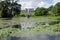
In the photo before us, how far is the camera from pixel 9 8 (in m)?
57.7

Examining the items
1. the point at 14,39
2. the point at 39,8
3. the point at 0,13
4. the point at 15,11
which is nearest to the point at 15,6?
the point at 15,11

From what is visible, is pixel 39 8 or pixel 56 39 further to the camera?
pixel 39 8

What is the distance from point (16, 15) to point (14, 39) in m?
44.2

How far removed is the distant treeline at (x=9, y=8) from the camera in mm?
55406

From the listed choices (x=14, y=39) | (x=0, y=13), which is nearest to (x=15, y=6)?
(x=0, y=13)

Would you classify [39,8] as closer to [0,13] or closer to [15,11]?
[15,11]

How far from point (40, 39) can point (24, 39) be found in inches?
49.6

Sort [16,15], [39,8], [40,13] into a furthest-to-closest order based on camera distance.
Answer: [39,8] < [40,13] < [16,15]

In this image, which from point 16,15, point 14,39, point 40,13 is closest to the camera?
point 14,39

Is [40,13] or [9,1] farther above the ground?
[9,1]

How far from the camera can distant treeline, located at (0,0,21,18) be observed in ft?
182

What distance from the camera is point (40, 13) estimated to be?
65688 mm

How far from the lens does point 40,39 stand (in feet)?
45.3

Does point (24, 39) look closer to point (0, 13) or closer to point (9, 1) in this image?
point (0, 13)
